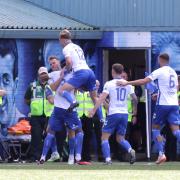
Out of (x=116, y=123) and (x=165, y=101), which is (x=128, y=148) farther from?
(x=165, y=101)

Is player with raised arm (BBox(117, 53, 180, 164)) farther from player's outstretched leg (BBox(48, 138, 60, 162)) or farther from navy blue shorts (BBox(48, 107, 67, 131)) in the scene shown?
player's outstretched leg (BBox(48, 138, 60, 162))

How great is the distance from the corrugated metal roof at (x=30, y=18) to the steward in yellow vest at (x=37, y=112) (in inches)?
97.5

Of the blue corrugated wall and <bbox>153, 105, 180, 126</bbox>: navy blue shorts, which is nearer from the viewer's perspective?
<bbox>153, 105, 180, 126</bbox>: navy blue shorts

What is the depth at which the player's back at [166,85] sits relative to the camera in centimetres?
1656

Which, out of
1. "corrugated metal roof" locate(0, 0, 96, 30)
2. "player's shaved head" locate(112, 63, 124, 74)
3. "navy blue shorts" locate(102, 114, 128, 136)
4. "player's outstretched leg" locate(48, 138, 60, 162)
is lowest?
"player's outstretched leg" locate(48, 138, 60, 162)

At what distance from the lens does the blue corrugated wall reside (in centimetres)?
2319

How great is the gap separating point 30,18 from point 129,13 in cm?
272

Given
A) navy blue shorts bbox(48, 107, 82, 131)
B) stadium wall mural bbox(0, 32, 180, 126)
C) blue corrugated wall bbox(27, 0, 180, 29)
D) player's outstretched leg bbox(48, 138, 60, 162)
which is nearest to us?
navy blue shorts bbox(48, 107, 82, 131)

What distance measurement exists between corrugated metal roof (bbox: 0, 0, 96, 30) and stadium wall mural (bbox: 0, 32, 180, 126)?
453mm

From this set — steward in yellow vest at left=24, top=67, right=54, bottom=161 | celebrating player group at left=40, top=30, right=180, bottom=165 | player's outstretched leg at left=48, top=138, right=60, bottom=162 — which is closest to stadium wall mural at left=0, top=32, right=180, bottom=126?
steward in yellow vest at left=24, top=67, right=54, bottom=161

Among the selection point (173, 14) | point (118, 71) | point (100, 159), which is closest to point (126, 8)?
point (173, 14)

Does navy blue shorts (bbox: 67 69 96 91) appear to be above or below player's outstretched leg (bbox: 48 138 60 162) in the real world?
above

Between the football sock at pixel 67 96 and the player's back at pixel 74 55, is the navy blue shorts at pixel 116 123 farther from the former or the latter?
the player's back at pixel 74 55

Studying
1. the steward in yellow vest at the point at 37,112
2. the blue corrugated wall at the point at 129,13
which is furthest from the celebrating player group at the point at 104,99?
the blue corrugated wall at the point at 129,13
